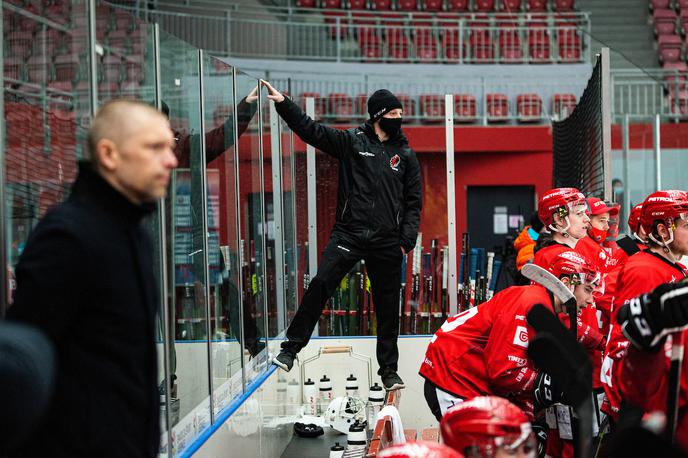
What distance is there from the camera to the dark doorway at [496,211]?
446 inches

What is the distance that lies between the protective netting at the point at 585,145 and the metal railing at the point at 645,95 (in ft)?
13.1

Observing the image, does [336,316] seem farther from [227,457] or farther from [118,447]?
[118,447]

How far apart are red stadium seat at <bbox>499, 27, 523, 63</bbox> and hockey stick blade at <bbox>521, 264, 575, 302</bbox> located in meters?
10.1

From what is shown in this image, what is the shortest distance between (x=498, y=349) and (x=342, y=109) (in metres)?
4.60

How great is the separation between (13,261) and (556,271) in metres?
2.35

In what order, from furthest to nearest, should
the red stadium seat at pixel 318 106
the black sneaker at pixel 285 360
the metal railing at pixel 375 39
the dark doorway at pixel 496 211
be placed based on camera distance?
1. the metal railing at pixel 375 39
2. the dark doorway at pixel 496 211
3. the red stadium seat at pixel 318 106
4. the black sneaker at pixel 285 360

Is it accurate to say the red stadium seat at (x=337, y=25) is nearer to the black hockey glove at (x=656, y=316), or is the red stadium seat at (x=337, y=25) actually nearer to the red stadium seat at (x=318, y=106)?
the red stadium seat at (x=318, y=106)

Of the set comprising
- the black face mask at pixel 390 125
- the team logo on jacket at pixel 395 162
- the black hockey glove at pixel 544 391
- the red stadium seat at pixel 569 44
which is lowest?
the black hockey glove at pixel 544 391

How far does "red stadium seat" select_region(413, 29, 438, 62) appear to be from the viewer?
45.3ft

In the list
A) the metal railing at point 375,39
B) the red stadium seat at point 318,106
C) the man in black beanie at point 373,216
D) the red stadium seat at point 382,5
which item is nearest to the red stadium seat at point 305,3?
the metal railing at point 375,39

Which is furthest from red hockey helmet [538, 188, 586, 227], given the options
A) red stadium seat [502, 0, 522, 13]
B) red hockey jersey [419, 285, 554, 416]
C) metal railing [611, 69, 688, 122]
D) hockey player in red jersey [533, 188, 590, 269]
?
red stadium seat [502, 0, 522, 13]

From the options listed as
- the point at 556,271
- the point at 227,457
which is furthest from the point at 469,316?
the point at 227,457

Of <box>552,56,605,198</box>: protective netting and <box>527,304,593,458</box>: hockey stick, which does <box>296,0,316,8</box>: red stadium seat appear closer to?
<box>552,56,605,198</box>: protective netting

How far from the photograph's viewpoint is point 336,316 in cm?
652
